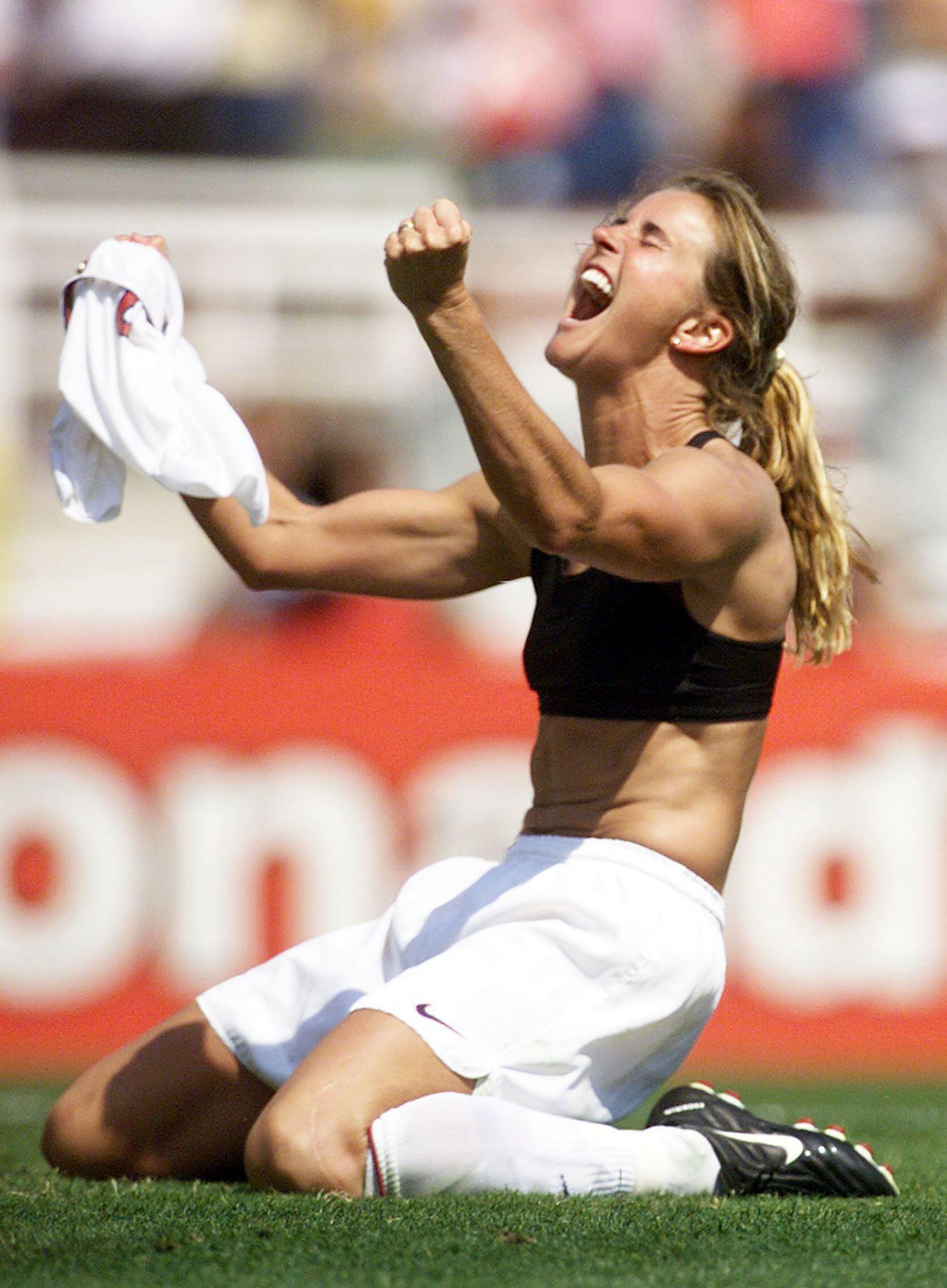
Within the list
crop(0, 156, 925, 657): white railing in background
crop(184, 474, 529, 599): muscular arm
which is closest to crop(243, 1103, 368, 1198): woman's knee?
crop(184, 474, 529, 599): muscular arm

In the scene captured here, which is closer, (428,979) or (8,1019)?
(428,979)

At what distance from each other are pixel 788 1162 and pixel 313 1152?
0.81 metres

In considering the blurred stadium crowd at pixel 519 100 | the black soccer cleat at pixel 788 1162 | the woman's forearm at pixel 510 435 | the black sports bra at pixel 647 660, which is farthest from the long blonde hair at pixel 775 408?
the blurred stadium crowd at pixel 519 100

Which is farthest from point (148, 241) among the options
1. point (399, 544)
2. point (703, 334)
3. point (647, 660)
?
point (647, 660)

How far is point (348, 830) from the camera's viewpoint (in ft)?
19.1

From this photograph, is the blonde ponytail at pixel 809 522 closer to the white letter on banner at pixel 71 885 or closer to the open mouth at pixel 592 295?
the open mouth at pixel 592 295

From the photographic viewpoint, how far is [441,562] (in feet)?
12.1

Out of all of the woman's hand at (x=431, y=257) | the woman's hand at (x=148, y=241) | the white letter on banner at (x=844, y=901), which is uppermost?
the woman's hand at (x=148, y=241)

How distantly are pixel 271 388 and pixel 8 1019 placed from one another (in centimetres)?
343

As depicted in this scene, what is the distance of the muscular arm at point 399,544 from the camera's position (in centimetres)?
364

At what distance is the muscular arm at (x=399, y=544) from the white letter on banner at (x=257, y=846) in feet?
7.14

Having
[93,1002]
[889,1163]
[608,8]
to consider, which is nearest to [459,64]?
[608,8]

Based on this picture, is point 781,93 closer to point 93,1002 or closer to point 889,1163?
point 93,1002

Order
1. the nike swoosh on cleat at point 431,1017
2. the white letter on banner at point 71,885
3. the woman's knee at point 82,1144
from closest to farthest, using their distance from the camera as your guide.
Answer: the nike swoosh on cleat at point 431,1017, the woman's knee at point 82,1144, the white letter on banner at point 71,885
